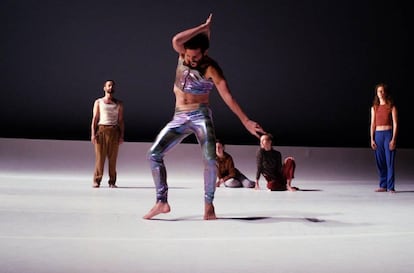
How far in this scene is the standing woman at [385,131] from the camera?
19.0 feet

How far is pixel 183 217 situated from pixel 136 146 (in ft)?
15.5

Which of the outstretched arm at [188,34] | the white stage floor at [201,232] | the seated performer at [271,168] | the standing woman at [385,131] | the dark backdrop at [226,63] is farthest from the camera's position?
the dark backdrop at [226,63]

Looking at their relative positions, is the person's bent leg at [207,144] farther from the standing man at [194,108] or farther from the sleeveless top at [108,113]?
the sleeveless top at [108,113]

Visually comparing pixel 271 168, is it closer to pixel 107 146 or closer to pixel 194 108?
pixel 107 146

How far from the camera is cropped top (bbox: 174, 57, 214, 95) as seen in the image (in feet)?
10.9

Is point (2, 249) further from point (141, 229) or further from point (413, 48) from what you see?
point (413, 48)

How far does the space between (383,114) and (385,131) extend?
186 millimetres

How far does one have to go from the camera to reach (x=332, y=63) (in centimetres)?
914

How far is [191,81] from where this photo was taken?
3.34 meters

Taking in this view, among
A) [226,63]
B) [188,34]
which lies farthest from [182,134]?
[226,63]

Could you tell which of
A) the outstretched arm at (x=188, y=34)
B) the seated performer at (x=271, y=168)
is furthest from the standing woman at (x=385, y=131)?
the outstretched arm at (x=188, y=34)

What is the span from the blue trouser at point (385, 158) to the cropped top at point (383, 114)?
0.34 feet

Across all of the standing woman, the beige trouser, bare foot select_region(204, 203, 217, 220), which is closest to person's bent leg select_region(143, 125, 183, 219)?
bare foot select_region(204, 203, 217, 220)

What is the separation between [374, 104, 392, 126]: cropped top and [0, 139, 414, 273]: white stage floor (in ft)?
2.57
